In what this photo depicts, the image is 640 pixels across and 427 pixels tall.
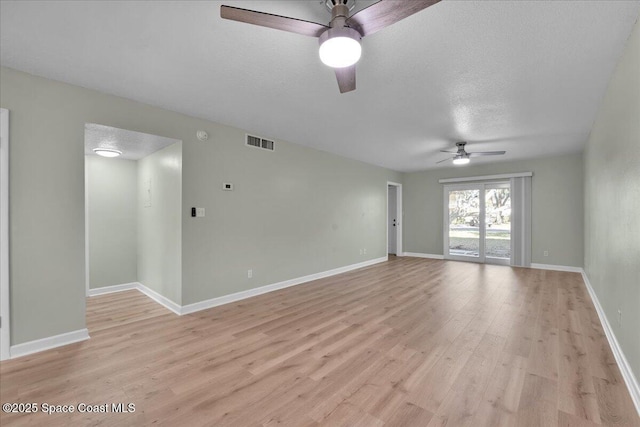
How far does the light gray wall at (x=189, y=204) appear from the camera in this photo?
2.49 meters

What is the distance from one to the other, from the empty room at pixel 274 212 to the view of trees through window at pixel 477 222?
181 cm

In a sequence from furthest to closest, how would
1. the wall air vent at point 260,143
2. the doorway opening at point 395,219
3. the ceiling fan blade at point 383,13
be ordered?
the doorway opening at point 395,219, the wall air vent at point 260,143, the ceiling fan blade at point 383,13

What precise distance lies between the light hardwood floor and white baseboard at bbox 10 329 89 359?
0.36ft

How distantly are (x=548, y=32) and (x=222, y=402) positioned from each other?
3.39 metres

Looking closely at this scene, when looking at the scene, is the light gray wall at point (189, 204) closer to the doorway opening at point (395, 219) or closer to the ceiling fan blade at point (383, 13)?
the doorway opening at point (395, 219)

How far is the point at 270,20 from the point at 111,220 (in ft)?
14.9

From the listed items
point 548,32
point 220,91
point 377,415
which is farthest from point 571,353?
point 220,91

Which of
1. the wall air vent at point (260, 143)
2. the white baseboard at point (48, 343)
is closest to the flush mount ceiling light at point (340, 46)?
the wall air vent at point (260, 143)

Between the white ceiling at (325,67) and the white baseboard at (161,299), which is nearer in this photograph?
the white ceiling at (325,67)

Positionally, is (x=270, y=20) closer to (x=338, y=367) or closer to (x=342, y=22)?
(x=342, y=22)

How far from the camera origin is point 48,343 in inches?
102

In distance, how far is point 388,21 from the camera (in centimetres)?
152

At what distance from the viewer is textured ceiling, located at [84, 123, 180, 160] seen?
3068 mm

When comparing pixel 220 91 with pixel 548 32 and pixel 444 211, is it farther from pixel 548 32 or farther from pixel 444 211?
pixel 444 211
